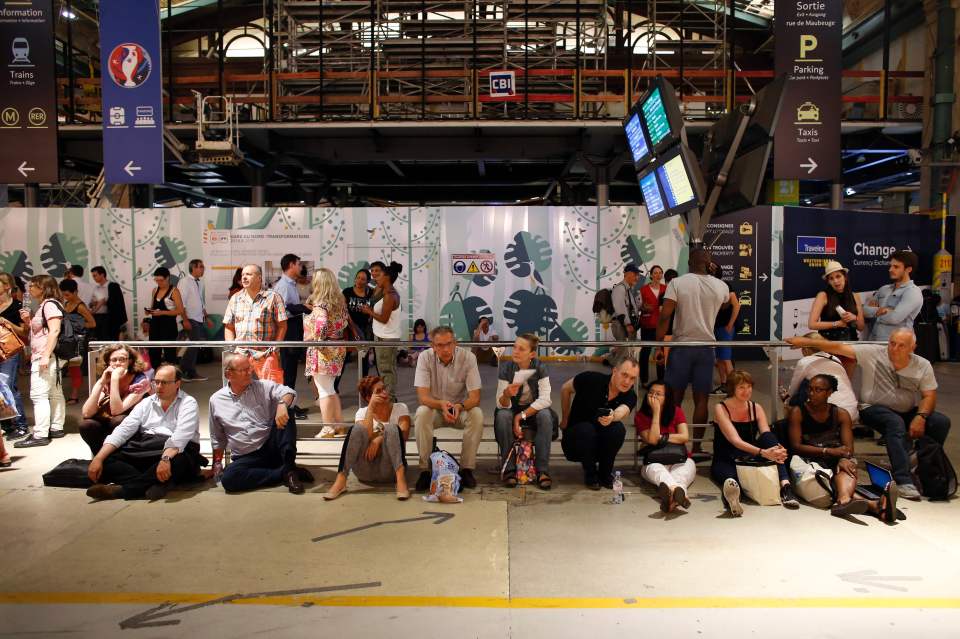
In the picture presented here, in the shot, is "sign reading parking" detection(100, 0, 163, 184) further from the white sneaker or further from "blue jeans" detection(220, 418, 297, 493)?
the white sneaker

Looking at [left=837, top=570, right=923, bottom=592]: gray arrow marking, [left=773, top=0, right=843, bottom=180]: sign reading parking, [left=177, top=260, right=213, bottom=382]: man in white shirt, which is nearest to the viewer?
[left=837, top=570, right=923, bottom=592]: gray arrow marking

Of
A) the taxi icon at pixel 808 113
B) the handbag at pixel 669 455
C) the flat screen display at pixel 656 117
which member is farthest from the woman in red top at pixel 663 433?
the taxi icon at pixel 808 113

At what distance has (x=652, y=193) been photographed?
951 cm

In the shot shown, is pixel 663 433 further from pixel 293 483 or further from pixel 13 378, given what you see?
pixel 13 378

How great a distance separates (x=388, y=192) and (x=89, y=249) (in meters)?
13.0

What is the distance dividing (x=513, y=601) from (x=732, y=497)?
7.03 feet

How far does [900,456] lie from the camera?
5.55 meters

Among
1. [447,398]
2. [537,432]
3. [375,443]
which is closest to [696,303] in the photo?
[537,432]

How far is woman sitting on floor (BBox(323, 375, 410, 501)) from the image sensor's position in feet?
18.2

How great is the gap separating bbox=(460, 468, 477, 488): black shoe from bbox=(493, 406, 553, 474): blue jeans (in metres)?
0.33

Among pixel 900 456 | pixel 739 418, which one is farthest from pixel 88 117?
pixel 900 456

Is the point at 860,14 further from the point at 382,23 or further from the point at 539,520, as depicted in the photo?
the point at 539,520

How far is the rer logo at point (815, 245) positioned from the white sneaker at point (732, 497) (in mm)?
9829

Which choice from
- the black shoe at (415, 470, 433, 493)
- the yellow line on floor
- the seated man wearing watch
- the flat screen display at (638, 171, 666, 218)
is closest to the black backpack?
the flat screen display at (638, 171, 666, 218)
